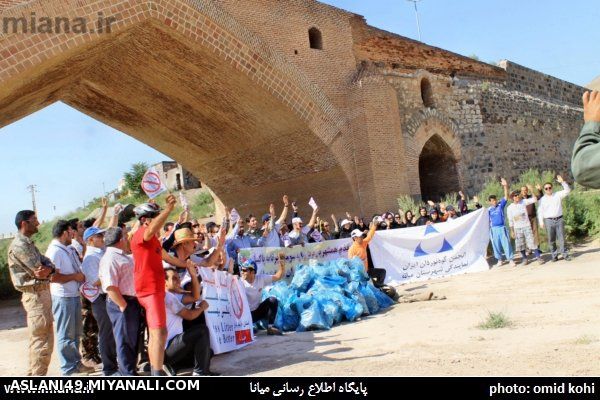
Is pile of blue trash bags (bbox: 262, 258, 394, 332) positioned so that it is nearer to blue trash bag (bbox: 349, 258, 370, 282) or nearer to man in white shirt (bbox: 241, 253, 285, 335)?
blue trash bag (bbox: 349, 258, 370, 282)

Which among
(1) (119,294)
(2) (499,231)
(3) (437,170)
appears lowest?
(1) (119,294)

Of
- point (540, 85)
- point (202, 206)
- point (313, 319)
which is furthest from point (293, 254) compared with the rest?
point (202, 206)

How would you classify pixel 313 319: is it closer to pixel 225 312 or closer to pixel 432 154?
pixel 225 312

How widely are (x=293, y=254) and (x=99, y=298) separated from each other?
187 inches

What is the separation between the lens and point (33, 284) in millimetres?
5531

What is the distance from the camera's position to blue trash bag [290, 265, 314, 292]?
7.85 meters

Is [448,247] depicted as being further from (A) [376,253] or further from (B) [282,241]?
(B) [282,241]

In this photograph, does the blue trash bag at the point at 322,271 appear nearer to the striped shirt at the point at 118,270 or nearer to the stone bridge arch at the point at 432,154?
the striped shirt at the point at 118,270

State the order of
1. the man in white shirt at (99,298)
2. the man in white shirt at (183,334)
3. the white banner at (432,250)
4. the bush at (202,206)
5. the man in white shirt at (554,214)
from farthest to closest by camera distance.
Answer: the bush at (202,206)
the white banner at (432,250)
the man in white shirt at (554,214)
the man in white shirt at (99,298)
the man in white shirt at (183,334)

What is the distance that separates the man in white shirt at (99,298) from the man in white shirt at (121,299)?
34cm

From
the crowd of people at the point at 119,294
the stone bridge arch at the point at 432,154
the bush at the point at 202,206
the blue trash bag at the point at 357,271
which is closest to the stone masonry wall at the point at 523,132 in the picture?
the stone bridge arch at the point at 432,154

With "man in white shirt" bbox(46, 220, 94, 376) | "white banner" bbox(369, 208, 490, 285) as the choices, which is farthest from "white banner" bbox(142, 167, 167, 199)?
"white banner" bbox(369, 208, 490, 285)

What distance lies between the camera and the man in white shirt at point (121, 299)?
5125 millimetres
